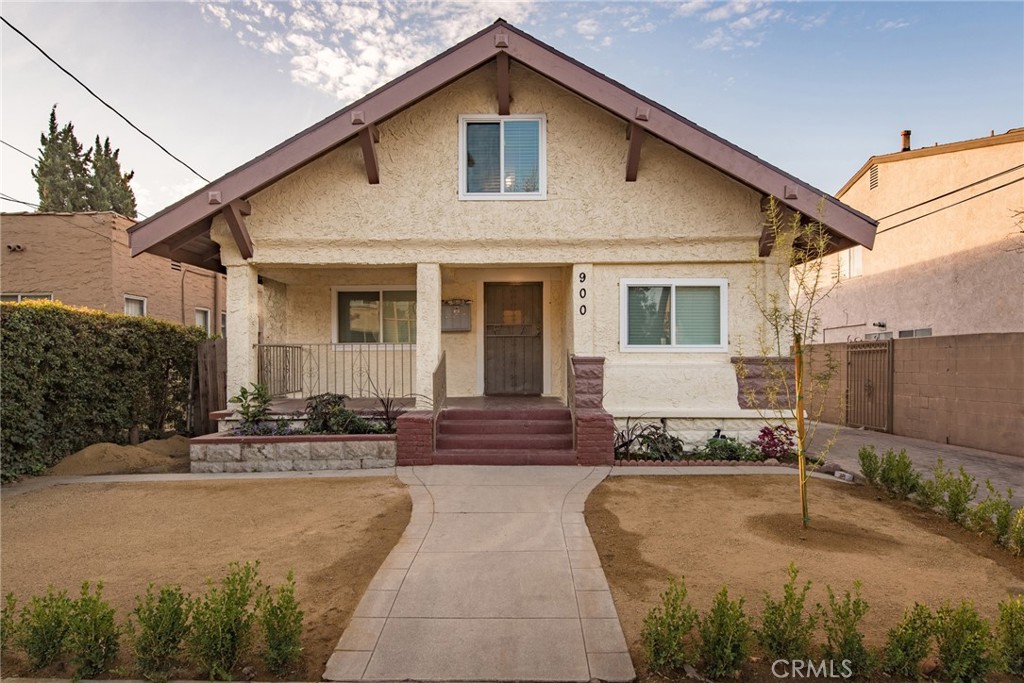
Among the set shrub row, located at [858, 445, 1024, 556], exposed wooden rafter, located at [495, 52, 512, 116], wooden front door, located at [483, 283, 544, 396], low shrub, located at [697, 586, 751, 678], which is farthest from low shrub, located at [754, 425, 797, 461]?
exposed wooden rafter, located at [495, 52, 512, 116]

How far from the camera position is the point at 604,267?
905 centimetres

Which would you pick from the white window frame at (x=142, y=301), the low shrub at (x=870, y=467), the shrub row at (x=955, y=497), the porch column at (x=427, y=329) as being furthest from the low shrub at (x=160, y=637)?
the white window frame at (x=142, y=301)

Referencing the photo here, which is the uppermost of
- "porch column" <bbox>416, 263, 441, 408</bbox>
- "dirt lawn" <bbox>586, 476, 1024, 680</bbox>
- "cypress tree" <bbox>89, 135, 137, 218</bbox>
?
"cypress tree" <bbox>89, 135, 137, 218</bbox>

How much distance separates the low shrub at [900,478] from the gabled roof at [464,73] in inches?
134

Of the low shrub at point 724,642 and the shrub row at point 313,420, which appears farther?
the shrub row at point 313,420

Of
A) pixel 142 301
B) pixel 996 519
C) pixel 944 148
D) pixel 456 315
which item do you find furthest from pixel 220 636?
pixel 944 148

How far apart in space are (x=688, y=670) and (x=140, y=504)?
646cm

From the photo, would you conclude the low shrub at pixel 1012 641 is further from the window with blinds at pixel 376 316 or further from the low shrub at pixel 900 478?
the window with blinds at pixel 376 316

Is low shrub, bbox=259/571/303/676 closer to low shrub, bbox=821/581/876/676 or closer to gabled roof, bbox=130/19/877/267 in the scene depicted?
low shrub, bbox=821/581/876/676

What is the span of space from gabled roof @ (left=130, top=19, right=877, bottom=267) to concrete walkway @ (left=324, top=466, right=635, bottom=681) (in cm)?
569

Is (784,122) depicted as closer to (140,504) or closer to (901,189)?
(901,189)

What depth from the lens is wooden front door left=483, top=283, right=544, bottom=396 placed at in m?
11.2

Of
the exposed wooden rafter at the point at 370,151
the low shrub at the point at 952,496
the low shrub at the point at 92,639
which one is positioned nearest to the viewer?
the low shrub at the point at 92,639

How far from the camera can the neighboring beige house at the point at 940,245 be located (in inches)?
456
